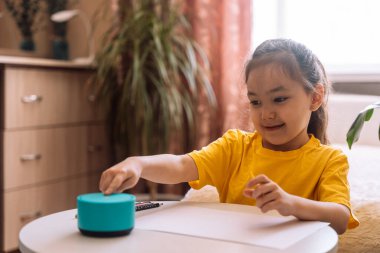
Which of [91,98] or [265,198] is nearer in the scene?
[265,198]

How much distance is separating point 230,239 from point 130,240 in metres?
0.15

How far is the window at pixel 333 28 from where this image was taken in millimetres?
2912

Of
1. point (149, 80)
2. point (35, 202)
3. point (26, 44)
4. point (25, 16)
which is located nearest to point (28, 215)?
point (35, 202)

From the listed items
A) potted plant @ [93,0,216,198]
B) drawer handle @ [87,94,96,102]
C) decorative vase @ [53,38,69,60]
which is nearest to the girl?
potted plant @ [93,0,216,198]

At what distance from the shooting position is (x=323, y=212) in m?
1.03

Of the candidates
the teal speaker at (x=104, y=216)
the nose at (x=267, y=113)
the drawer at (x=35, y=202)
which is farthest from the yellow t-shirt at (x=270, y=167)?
the drawer at (x=35, y=202)

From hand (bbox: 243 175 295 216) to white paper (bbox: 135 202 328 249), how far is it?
0.03 meters

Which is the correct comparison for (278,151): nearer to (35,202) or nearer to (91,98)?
(35,202)

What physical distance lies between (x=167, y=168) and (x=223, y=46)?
187cm

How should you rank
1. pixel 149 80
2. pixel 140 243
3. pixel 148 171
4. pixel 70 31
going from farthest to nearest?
1. pixel 70 31
2. pixel 149 80
3. pixel 148 171
4. pixel 140 243

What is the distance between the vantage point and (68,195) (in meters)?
2.98

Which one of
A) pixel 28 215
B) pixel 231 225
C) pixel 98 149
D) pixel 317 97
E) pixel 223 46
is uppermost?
pixel 223 46

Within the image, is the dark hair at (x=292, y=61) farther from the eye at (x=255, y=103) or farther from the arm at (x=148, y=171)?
the arm at (x=148, y=171)

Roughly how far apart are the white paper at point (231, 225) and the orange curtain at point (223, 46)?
189 cm
